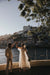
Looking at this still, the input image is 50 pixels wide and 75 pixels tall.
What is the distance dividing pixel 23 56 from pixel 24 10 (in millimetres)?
2580

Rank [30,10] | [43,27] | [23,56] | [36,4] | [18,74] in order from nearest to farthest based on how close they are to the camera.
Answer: [18,74] → [23,56] → [36,4] → [30,10] → [43,27]

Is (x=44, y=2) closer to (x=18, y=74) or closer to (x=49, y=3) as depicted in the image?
(x=49, y=3)

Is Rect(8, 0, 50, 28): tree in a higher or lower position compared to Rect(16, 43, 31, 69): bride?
higher

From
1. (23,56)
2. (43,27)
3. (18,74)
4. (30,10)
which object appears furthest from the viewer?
(43,27)

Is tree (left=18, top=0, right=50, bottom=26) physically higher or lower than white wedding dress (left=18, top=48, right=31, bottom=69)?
higher

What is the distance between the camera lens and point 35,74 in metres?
5.75

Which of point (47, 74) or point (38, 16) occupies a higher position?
point (38, 16)

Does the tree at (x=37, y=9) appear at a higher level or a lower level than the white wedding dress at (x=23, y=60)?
higher

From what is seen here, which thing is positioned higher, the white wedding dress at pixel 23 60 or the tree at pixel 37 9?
the tree at pixel 37 9

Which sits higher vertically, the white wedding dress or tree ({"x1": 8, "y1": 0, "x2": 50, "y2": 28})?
tree ({"x1": 8, "y1": 0, "x2": 50, "y2": 28})

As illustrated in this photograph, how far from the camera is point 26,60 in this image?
6711 millimetres

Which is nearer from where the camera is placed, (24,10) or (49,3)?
(49,3)

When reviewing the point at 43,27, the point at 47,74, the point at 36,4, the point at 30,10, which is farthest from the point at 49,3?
the point at 47,74

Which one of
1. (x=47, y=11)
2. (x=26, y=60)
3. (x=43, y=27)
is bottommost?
(x=26, y=60)
